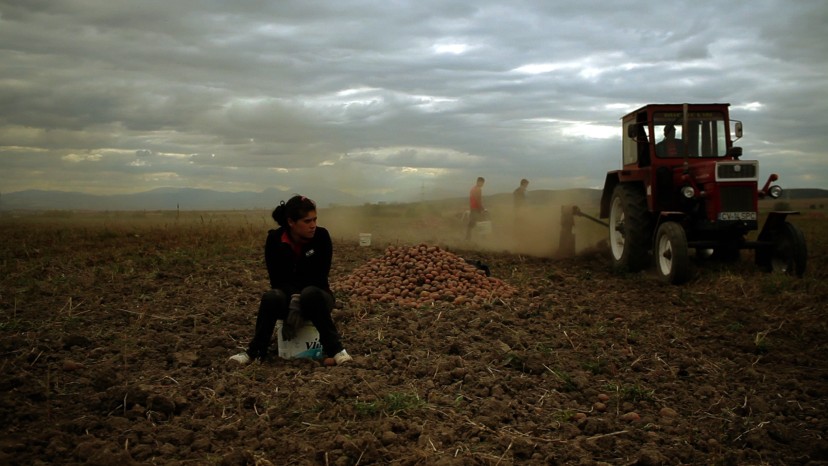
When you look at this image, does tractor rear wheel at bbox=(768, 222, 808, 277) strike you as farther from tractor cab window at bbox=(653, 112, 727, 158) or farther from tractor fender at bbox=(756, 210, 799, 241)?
tractor cab window at bbox=(653, 112, 727, 158)

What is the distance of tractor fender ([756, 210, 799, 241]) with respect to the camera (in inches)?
395

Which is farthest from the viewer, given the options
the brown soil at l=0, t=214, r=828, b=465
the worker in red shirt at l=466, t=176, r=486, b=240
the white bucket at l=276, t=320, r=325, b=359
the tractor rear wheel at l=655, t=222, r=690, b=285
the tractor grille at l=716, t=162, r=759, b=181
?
the worker in red shirt at l=466, t=176, r=486, b=240

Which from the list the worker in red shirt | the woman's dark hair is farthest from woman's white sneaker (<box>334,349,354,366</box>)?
the worker in red shirt

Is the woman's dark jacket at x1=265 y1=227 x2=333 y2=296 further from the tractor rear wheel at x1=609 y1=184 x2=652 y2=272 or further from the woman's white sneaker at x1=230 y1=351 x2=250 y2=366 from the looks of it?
the tractor rear wheel at x1=609 y1=184 x2=652 y2=272

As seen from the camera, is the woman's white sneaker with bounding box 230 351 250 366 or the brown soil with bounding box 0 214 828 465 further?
the woman's white sneaker with bounding box 230 351 250 366

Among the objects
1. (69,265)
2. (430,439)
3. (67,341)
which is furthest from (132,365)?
(69,265)

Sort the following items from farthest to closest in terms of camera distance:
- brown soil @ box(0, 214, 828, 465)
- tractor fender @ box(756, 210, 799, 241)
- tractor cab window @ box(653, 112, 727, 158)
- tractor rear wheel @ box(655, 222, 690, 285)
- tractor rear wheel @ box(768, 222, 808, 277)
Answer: tractor cab window @ box(653, 112, 727, 158)
tractor fender @ box(756, 210, 799, 241)
tractor rear wheel @ box(768, 222, 808, 277)
tractor rear wheel @ box(655, 222, 690, 285)
brown soil @ box(0, 214, 828, 465)

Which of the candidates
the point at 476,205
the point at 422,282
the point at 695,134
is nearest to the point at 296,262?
the point at 422,282

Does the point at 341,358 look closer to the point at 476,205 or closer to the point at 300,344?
the point at 300,344

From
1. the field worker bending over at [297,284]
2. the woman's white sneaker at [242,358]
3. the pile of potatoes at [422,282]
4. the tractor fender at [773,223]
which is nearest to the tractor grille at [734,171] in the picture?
the tractor fender at [773,223]

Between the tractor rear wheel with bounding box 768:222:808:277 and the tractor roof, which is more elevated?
the tractor roof

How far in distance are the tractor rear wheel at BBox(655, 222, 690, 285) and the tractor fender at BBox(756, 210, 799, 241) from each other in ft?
5.34

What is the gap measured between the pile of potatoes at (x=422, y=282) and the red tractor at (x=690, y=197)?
113 inches

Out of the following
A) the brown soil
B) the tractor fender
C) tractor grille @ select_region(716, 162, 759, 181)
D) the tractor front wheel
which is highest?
tractor grille @ select_region(716, 162, 759, 181)
